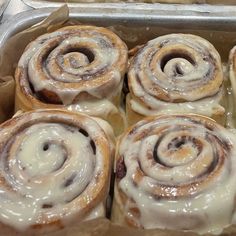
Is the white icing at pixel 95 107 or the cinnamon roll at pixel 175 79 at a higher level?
the cinnamon roll at pixel 175 79

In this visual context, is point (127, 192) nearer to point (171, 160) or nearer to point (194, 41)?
point (171, 160)

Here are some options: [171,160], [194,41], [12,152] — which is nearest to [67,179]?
[12,152]

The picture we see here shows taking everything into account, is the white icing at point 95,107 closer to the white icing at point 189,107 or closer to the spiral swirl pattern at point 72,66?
the spiral swirl pattern at point 72,66

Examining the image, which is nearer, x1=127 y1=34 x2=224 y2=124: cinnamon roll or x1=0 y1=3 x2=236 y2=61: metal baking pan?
x1=127 y1=34 x2=224 y2=124: cinnamon roll

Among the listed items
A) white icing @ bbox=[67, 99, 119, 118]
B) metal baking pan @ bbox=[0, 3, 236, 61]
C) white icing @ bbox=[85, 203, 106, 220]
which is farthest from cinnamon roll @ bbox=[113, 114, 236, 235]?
metal baking pan @ bbox=[0, 3, 236, 61]

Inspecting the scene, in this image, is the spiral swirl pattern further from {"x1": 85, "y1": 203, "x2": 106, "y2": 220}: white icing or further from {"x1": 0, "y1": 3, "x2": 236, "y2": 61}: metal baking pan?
{"x1": 85, "y1": 203, "x2": 106, "y2": 220}: white icing

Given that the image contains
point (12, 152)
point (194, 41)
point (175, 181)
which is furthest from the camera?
point (194, 41)

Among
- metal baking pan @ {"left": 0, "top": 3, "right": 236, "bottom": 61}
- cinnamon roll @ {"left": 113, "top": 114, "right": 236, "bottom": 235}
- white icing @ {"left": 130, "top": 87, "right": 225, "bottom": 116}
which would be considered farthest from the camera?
metal baking pan @ {"left": 0, "top": 3, "right": 236, "bottom": 61}

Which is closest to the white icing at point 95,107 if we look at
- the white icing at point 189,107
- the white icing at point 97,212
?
the white icing at point 189,107
